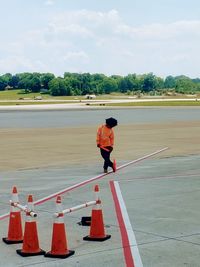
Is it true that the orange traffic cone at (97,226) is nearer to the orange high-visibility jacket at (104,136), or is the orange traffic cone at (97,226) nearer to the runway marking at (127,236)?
the runway marking at (127,236)

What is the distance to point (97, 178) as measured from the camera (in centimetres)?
1895

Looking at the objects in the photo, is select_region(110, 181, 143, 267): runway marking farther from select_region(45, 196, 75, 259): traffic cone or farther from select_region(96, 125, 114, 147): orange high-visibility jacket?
select_region(96, 125, 114, 147): orange high-visibility jacket

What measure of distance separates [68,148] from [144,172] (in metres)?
10.8

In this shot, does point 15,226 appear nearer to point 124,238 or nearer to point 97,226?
point 97,226

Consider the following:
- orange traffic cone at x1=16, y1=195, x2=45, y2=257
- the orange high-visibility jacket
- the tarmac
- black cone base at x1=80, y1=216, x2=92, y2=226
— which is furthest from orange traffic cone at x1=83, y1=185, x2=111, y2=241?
the orange high-visibility jacket

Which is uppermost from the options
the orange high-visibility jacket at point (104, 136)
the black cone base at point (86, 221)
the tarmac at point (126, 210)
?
the orange high-visibility jacket at point (104, 136)

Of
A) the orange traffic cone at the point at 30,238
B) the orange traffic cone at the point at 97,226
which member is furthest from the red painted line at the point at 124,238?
the orange traffic cone at the point at 30,238

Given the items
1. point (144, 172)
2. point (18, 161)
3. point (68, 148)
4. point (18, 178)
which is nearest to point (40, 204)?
point (18, 178)

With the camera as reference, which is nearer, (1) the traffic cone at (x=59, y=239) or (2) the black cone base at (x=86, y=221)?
(1) the traffic cone at (x=59, y=239)

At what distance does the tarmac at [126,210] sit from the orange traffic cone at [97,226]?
0.14 metres

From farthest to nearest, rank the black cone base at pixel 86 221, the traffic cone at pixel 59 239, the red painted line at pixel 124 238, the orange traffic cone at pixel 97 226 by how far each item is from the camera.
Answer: the black cone base at pixel 86 221, the orange traffic cone at pixel 97 226, the traffic cone at pixel 59 239, the red painted line at pixel 124 238

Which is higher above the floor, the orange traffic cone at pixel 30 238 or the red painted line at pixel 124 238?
the orange traffic cone at pixel 30 238

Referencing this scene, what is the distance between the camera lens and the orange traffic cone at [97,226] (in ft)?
33.4

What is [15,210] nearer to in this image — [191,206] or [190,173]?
[191,206]
